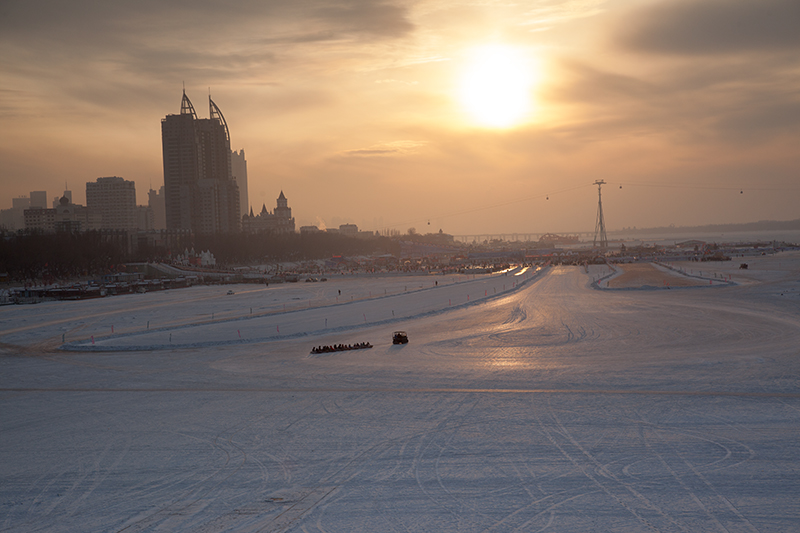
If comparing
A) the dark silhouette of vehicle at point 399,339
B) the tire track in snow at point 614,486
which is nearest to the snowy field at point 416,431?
the tire track in snow at point 614,486

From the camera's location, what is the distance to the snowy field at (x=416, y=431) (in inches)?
445

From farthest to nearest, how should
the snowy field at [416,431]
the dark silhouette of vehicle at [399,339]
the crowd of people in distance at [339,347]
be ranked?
the dark silhouette of vehicle at [399,339] → the crowd of people in distance at [339,347] → the snowy field at [416,431]

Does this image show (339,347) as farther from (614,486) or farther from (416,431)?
(614,486)

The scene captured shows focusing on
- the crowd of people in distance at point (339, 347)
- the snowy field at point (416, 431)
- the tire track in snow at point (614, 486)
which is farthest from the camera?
the crowd of people in distance at point (339, 347)

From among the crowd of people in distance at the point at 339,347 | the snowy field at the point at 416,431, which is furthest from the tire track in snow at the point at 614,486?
the crowd of people in distance at the point at 339,347

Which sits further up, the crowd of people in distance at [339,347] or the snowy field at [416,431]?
the crowd of people in distance at [339,347]

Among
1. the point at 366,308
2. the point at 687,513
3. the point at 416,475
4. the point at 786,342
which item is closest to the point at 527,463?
the point at 416,475

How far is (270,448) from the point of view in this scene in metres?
15.2

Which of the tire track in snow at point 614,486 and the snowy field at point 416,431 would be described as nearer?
the tire track in snow at point 614,486

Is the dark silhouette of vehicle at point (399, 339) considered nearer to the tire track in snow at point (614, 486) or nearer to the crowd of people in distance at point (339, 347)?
the crowd of people in distance at point (339, 347)

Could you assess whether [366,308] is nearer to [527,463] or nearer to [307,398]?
[307,398]

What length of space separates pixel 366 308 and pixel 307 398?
104 feet

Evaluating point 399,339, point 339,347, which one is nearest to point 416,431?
point 339,347

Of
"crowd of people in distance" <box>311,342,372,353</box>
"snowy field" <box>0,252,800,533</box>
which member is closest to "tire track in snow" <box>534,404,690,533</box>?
"snowy field" <box>0,252,800,533</box>
